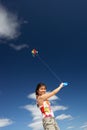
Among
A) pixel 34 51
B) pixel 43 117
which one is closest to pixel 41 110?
pixel 43 117

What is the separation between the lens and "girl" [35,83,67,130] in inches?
1069

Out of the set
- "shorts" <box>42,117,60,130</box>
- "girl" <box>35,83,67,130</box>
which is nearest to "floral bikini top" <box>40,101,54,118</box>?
"girl" <box>35,83,67,130</box>

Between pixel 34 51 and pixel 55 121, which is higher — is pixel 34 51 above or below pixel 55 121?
above

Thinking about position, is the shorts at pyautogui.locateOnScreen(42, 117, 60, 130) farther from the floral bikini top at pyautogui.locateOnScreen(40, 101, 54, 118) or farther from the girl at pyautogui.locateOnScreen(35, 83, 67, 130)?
the floral bikini top at pyautogui.locateOnScreen(40, 101, 54, 118)

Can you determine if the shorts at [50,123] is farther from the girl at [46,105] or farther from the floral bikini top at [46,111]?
the floral bikini top at [46,111]

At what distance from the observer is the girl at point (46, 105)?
27.1 meters

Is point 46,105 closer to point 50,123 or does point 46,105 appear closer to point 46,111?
point 46,111

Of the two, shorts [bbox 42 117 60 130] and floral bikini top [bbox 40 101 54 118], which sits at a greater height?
floral bikini top [bbox 40 101 54 118]

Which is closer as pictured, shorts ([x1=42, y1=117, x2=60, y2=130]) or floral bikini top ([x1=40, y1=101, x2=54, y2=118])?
shorts ([x1=42, y1=117, x2=60, y2=130])

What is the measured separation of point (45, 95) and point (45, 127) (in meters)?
1.49

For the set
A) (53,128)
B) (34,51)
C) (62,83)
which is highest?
(34,51)

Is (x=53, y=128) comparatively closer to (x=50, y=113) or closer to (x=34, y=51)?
(x=50, y=113)

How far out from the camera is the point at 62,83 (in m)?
27.5

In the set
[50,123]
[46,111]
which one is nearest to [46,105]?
[46,111]
